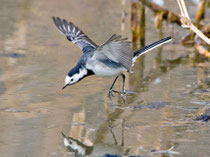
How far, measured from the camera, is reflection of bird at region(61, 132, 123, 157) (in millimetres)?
4992

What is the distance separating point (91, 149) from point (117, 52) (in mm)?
1624

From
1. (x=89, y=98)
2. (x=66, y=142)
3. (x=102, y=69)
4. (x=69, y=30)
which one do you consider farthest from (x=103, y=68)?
(x=66, y=142)

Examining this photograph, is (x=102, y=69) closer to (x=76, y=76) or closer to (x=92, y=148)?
(x=76, y=76)

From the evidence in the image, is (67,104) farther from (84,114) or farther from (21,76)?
(21,76)

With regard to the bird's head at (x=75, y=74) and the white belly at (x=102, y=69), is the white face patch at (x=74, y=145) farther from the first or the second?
the white belly at (x=102, y=69)

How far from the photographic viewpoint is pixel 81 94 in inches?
278

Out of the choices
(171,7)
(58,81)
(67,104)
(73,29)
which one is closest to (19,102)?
(67,104)

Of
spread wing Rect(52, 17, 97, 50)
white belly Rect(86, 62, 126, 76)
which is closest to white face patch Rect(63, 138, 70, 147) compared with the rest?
white belly Rect(86, 62, 126, 76)

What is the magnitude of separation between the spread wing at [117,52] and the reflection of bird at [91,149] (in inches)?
52.3

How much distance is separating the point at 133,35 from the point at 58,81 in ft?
9.44

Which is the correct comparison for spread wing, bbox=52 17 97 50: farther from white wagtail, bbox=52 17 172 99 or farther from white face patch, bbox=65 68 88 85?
white face patch, bbox=65 68 88 85

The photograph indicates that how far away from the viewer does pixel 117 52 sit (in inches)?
251

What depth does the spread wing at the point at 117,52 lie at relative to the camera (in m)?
6.16

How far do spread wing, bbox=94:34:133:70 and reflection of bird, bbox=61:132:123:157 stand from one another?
133cm
